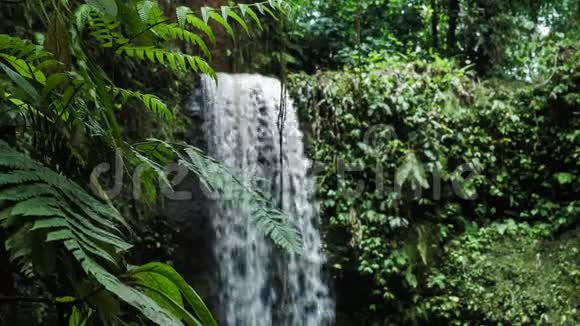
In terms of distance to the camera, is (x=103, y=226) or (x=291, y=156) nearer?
(x=103, y=226)

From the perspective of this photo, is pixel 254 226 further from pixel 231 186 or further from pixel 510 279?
pixel 231 186

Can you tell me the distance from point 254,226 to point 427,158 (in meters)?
2.05

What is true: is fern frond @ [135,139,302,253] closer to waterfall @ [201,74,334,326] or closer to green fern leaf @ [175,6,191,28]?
green fern leaf @ [175,6,191,28]

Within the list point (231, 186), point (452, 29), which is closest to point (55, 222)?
point (231, 186)

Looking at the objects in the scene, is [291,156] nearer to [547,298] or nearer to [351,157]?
[351,157]

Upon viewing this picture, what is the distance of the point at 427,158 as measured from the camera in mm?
6566

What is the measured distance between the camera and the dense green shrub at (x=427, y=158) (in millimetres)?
6293

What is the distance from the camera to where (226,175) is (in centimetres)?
188

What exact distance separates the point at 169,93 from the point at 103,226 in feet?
16.5

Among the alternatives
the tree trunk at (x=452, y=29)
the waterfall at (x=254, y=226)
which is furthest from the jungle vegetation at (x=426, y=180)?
the tree trunk at (x=452, y=29)

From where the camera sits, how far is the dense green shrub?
6.29 meters

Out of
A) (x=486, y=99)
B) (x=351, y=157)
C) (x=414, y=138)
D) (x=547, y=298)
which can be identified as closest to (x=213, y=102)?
(x=351, y=157)

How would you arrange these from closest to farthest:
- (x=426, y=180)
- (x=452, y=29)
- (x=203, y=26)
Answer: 1. (x=203, y=26)
2. (x=426, y=180)
3. (x=452, y=29)

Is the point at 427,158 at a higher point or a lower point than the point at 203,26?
lower
